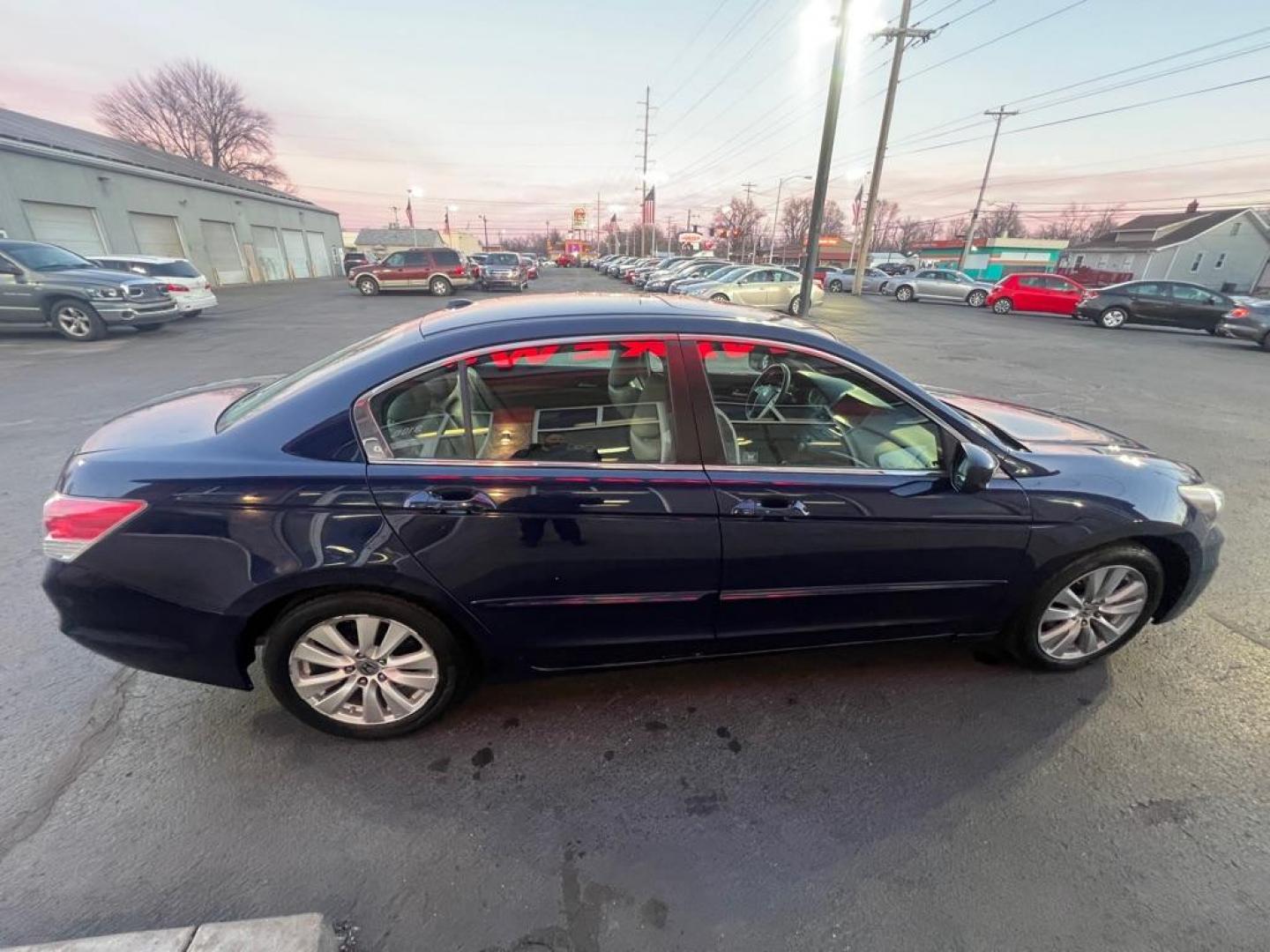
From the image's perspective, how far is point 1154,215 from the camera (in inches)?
2218

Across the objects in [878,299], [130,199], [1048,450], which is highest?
[130,199]

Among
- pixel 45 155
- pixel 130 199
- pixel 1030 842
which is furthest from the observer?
pixel 130 199

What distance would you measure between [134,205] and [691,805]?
97.9 feet

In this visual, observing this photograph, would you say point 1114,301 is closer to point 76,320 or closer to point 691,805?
point 691,805

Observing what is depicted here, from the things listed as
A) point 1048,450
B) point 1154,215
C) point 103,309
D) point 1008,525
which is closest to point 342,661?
point 1008,525

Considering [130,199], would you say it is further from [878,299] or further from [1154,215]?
[1154,215]

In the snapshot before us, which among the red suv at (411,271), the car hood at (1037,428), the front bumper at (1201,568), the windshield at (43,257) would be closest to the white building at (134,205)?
the windshield at (43,257)

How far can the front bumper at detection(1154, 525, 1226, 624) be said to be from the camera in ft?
8.27

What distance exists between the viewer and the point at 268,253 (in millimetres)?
30984

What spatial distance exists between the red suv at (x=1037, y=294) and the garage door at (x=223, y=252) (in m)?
34.6

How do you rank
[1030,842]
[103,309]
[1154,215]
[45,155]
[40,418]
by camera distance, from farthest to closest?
[1154,215] < [45,155] < [103,309] < [40,418] < [1030,842]

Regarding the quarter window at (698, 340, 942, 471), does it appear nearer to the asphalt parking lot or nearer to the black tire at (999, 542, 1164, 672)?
the black tire at (999, 542, 1164, 672)

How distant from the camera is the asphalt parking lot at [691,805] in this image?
1.64 metres

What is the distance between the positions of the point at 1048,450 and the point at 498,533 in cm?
244
